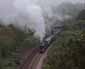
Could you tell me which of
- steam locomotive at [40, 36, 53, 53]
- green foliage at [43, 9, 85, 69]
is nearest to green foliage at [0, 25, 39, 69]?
steam locomotive at [40, 36, 53, 53]

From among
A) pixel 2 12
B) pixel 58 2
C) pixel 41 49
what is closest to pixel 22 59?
pixel 41 49

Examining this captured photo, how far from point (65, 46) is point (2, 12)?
0.83 m

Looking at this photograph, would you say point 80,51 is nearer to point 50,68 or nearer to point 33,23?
point 50,68

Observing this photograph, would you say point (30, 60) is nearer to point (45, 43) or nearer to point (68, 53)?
point (45, 43)

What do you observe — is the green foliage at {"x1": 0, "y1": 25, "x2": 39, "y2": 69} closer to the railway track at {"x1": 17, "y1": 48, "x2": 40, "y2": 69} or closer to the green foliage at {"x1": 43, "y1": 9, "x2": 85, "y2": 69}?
the railway track at {"x1": 17, "y1": 48, "x2": 40, "y2": 69}

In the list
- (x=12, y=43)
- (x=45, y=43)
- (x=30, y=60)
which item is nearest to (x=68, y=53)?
(x=45, y=43)

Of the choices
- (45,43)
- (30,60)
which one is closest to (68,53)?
(45,43)

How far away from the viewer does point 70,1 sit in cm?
239

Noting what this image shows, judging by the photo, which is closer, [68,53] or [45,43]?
[68,53]

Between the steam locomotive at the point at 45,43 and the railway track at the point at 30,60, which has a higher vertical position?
the steam locomotive at the point at 45,43

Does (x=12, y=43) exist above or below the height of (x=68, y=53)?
above

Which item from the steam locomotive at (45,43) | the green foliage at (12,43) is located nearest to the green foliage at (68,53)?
the steam locomotive at (45,43)

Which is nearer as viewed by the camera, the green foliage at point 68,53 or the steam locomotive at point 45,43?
the green foliage at point 68,53

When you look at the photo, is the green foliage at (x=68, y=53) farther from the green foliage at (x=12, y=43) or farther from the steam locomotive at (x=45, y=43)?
the green foliage at (x=12, y=43)
